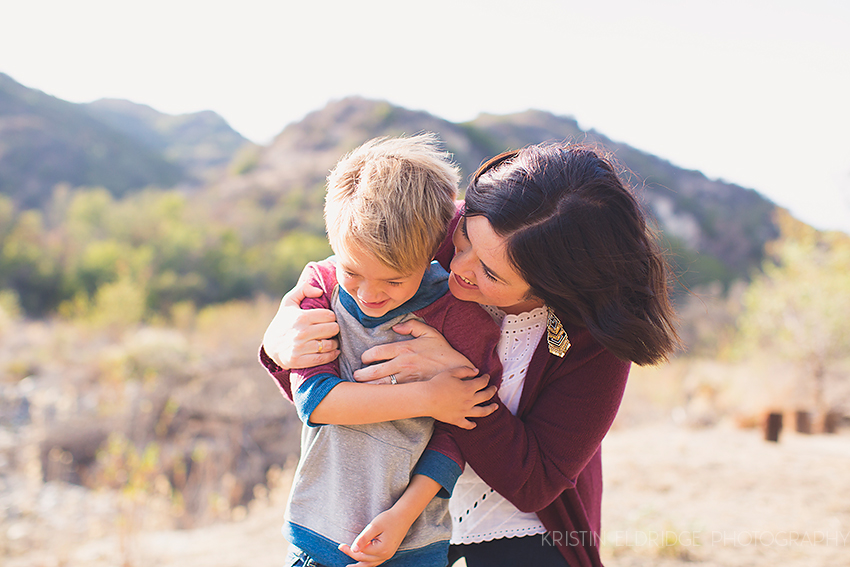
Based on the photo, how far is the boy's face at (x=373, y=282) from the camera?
1.27 metres

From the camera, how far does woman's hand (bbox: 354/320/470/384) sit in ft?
4.28

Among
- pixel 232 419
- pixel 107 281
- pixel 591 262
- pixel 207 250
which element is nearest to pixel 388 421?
pixel 591 262

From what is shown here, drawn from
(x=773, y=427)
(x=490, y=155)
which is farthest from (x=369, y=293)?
(x=490, y=155)

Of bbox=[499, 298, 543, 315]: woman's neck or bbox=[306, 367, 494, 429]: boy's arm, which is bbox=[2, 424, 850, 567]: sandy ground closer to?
bbox=[499, 298, 543, 315]: woman's neck

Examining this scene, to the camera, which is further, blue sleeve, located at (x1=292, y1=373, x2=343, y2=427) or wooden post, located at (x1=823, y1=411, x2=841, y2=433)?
wooden post, located at (x1=823, y1=411, x2=841, y2=433)

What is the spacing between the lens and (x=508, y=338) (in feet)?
4.83

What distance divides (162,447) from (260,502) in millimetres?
2928

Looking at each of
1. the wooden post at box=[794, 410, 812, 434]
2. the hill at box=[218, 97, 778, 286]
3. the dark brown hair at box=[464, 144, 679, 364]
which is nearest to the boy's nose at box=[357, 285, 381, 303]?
the dark brown hair at box=[464, 144, 679, 364]

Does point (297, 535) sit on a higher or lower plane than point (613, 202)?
lower

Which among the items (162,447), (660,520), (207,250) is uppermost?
(207,250)

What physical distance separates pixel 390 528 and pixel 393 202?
2.50ft

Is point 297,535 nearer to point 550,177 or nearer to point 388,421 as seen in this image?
point 388,421

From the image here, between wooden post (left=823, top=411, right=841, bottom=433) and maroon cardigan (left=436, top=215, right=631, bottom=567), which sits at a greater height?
maroon cardigan (left=436, top=215, right=631, bottom=567)

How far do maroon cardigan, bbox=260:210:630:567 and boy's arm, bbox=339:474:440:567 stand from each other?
0.15 m
